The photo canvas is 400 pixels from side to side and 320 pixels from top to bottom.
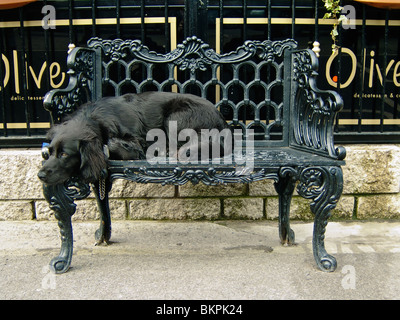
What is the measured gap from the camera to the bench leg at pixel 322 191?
2.67m

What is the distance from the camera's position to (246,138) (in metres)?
3.67

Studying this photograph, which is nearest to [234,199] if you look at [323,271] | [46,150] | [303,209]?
[303,209]

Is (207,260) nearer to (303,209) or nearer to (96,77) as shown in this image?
(303,209)

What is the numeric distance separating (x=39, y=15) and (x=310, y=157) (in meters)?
2.82

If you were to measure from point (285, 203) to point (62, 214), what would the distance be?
5.25 feet

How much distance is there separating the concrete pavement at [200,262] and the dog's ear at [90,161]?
66 cm

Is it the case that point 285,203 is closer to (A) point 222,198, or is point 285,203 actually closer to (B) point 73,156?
(A) point 222,198

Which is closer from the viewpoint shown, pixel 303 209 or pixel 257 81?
pixel 257 81

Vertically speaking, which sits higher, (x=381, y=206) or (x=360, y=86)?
(x=360, y=86)

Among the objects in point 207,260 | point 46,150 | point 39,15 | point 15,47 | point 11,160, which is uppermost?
point 39,15

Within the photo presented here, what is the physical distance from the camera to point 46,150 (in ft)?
8.55

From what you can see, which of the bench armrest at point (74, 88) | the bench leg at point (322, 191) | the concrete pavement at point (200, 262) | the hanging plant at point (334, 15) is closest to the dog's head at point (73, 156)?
the bench armrest at point (74, 88)

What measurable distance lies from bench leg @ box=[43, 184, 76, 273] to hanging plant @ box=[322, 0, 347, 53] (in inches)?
109

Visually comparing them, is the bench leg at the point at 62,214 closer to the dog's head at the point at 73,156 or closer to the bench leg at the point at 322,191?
the dog's head at the point at 73,156
